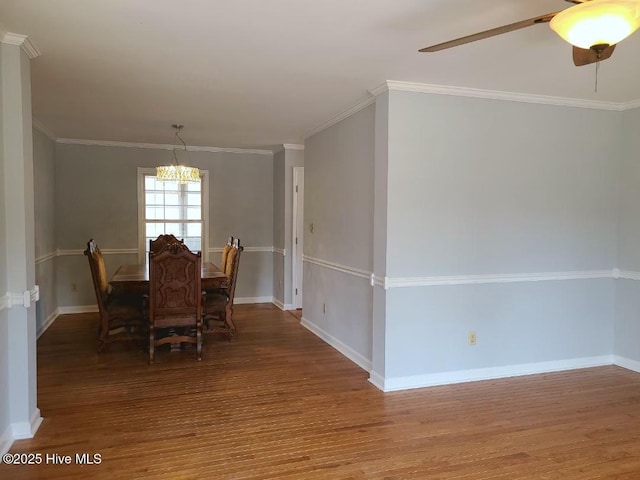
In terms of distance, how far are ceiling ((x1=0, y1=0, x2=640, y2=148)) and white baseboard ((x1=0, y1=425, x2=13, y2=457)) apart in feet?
7.25

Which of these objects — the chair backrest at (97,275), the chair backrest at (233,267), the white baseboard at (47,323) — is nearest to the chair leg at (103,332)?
the chair backrest at (97,275)

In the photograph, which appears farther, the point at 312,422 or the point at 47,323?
the point at 47,323

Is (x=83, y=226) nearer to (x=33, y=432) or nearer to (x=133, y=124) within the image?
(x=133, y=124)

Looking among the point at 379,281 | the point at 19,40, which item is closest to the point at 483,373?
the point at 379,281

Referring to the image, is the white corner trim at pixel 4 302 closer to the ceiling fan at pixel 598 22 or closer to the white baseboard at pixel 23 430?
the white baseboard at pixel 23 430

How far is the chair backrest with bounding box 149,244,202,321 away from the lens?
4.04 metres

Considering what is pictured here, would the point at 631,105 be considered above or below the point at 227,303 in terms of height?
above

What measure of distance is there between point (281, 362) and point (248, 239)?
314 centimetres

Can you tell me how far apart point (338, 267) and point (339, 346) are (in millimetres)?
777

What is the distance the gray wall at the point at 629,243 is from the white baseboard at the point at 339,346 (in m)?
2.30

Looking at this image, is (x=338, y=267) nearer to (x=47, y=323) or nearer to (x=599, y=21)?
(x=599, y=21)

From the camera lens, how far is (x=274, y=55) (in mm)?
2854

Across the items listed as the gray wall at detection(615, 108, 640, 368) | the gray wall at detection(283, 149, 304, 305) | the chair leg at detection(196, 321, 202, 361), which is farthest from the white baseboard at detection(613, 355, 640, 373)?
the gray wall at detection(283, 149, 304, 305)

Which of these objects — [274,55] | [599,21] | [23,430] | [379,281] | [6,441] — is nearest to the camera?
[599,21]
